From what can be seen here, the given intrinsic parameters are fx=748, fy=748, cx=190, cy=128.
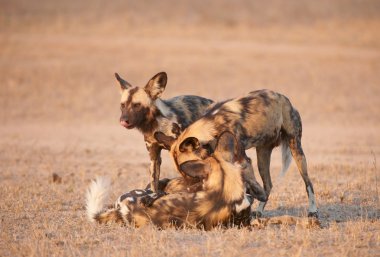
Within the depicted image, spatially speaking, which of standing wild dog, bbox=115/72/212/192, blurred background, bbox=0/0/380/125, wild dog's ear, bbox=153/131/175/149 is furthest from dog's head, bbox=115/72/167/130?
blurred background, bbox=0/0/380/125

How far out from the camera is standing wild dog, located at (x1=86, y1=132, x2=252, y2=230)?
5.35 meters

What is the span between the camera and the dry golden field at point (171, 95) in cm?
518

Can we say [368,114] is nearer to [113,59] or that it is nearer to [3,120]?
[3,120]

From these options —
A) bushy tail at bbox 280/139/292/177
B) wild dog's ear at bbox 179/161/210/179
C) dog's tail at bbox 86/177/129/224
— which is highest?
bushy tail at bbox 280/139/292/177

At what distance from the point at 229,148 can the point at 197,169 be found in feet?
1.10

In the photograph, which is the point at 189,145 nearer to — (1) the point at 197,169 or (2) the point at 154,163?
(1) the point at 197,169

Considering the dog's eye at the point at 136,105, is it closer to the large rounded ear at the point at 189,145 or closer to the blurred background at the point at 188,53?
the large rounded ear at the point at 189,145

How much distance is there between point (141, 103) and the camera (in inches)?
264

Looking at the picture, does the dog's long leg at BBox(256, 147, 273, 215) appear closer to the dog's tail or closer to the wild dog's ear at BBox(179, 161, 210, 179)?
the wild dog's ear at BBox(179, 161, 210, 179)

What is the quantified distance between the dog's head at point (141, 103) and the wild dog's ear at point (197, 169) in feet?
3.99

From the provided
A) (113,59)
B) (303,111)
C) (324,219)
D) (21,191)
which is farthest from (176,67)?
(324,219)

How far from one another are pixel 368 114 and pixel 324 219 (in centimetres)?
802

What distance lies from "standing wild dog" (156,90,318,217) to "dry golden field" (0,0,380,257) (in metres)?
0.50

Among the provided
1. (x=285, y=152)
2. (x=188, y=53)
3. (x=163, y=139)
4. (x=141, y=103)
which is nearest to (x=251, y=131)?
(x=285, y=152)
